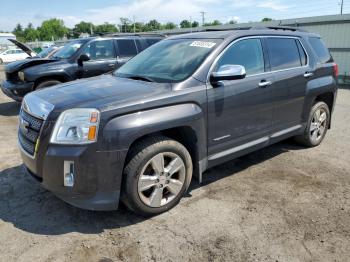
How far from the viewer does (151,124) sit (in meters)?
3.15

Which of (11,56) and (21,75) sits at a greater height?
(11,56)

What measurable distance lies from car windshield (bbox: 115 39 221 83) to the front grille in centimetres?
125

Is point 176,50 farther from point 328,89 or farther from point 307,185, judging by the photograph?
point 328,89

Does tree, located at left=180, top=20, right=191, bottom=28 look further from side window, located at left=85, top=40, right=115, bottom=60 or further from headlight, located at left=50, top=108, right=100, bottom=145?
headlight, located at left=50, top=108, right=100, bottom=145

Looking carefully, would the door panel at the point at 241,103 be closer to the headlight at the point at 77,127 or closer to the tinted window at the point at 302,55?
the tinted window at the point at 302,55

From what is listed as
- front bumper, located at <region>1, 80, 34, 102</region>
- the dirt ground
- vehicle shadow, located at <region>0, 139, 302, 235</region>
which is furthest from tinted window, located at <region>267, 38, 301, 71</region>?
front bumper, located at <region>1, 80, 34, 102</region>

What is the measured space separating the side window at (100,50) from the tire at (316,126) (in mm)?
5388

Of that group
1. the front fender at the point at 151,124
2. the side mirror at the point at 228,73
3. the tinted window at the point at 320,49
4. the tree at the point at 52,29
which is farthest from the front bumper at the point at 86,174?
the tree at the point at 52,29

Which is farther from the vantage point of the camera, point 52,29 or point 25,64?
point 52,29

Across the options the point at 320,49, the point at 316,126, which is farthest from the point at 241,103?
the point at 320,49

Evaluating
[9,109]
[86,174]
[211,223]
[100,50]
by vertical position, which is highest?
[100,50]

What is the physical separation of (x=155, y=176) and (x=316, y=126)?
3.39m

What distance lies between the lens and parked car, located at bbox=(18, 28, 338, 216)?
117 inches

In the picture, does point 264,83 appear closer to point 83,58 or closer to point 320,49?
point 320,49
